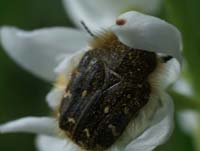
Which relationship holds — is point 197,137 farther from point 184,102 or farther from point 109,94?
point 109,94

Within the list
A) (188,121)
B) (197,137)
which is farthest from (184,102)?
(188,121)

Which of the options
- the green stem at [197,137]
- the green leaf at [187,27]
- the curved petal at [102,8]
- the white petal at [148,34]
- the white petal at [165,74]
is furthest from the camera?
the curved petal at [102,8]

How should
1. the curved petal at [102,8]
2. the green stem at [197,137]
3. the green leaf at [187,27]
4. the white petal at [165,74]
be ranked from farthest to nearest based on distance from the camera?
the curved petal at [102,8] < the green stem at [197,137] < the green leaf at [187,27] < the white petal at [165,74]

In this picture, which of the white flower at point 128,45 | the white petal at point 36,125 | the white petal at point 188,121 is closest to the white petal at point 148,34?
the white flower at point 128,45

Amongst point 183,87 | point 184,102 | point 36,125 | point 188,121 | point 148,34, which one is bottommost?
point 188,121

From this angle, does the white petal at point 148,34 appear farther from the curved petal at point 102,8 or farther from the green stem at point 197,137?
the curved petal at point 102,8

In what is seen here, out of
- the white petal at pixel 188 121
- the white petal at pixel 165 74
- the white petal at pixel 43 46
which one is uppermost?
the white petal at pixel 165 74
